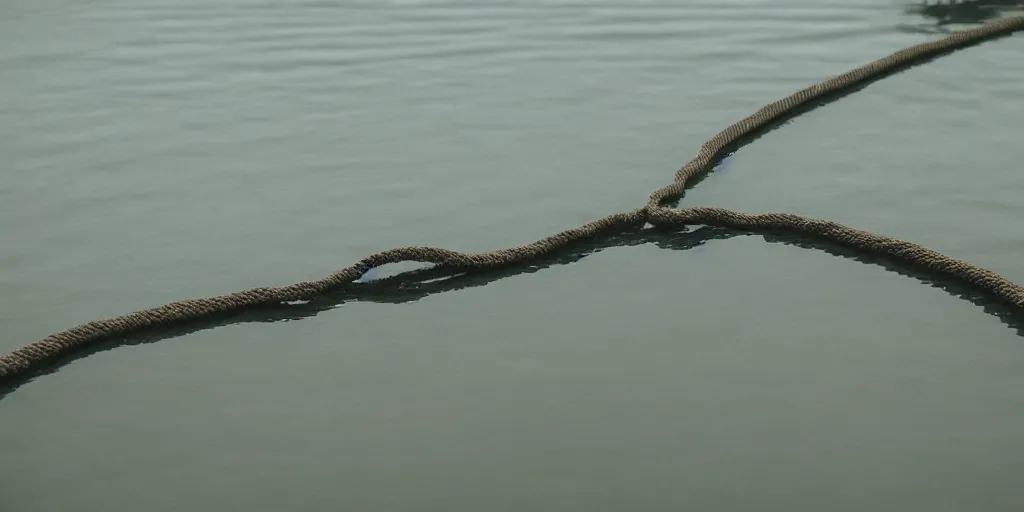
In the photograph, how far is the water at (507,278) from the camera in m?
1.86

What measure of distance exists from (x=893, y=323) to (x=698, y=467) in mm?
654

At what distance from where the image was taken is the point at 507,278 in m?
2.49

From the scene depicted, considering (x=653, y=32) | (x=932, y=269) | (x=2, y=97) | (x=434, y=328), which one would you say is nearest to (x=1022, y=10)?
(x=653, y=32)

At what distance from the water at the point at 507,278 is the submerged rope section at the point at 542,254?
4 cm

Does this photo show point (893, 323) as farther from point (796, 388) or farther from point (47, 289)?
point (47, 289)

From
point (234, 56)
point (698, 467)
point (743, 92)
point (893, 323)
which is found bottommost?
point (698, 467)

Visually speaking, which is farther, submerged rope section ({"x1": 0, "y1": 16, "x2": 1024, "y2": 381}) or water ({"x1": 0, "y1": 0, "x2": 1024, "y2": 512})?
submerged rope section ({"x1": 0, "y1": 16, "x2": 1024, "y2": 381})

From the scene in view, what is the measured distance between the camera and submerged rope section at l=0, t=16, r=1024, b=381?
2.22 meters

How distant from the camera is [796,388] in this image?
2.05m

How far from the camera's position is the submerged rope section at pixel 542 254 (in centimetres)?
222

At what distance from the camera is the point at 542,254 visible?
2.55 meters

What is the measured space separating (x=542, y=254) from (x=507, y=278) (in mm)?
110

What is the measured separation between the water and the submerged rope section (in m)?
0.04

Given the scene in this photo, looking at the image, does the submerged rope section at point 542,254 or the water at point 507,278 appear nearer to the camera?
the water at point 507,278
